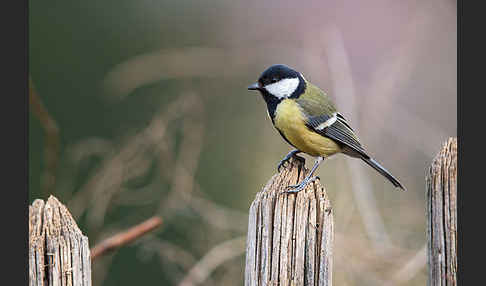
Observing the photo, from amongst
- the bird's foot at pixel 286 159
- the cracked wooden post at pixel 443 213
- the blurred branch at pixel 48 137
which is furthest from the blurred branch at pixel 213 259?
the cracked wooden post at pixel 443 213

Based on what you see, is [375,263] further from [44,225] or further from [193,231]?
[44,225]

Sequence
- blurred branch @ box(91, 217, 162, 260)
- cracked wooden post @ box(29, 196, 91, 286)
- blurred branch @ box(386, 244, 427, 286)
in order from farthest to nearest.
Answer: blurred branch @ box(386, 244, 427, 286) < blurred branch @ box(91, 217, 162, 260) < cracked wooden post @ box(29, 196, 91, 286)

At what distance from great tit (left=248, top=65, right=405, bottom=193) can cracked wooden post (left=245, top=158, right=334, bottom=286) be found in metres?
0.80

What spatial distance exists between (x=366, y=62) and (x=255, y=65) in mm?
731

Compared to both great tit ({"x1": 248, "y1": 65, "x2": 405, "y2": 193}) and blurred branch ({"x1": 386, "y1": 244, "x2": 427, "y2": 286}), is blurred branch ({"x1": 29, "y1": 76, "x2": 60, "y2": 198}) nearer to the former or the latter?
great tit ({"x1": 248, "y1": 65, "x2": 405, "y2": 193})

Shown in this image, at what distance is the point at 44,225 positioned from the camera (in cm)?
134

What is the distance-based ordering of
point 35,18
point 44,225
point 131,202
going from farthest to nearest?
point 35,18 → point 131,202 → point 44,225

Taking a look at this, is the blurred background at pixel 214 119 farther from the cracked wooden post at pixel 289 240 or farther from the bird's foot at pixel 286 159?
the cracked wooden post at pixel 289 240

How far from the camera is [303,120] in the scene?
2.22 metres

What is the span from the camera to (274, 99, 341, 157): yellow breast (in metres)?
2.20

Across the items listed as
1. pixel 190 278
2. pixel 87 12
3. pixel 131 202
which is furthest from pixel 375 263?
pixel 87 12

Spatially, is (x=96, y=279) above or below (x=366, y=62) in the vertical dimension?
below

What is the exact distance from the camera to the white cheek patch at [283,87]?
2196mm

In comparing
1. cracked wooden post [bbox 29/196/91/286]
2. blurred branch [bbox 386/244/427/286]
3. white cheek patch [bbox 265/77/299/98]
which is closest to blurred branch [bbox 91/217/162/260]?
cracked wooden post [bbox 29/196/91/286]
